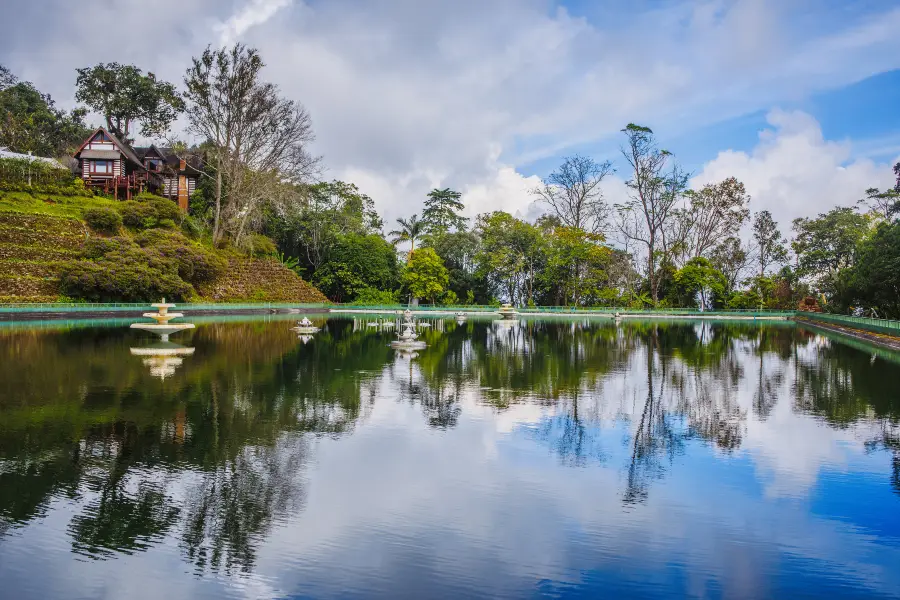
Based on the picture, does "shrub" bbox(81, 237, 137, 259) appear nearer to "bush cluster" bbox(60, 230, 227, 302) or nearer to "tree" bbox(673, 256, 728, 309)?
"bush cluster" bbox(60, 230, 227, 302)

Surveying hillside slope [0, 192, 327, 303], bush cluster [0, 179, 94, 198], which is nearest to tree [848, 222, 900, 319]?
hillside slope [0, 192, 327, 303]

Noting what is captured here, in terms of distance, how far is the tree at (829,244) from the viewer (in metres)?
51.3

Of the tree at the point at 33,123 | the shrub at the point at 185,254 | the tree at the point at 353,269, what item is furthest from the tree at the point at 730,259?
the tree at the point at 33,123

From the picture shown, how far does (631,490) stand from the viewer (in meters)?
7.54

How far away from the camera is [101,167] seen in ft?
158

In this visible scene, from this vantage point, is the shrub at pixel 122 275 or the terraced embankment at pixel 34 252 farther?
the shrub at pixel 122 275

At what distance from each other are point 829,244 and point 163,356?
52.6 metres

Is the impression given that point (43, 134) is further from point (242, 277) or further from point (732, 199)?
point (732, 199)

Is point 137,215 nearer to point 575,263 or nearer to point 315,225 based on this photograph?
point 315,225

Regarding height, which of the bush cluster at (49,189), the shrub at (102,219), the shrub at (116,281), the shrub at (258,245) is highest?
the bush cluster at (49,189)

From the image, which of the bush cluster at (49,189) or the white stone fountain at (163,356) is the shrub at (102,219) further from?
the white stone fountain at (163,356)


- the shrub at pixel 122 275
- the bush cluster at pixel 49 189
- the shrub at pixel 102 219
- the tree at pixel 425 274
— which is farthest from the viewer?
the tree at pixel 425 274

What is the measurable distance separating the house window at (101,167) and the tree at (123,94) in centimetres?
784

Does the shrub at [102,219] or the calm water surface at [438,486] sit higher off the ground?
the shrub at [102,219]
